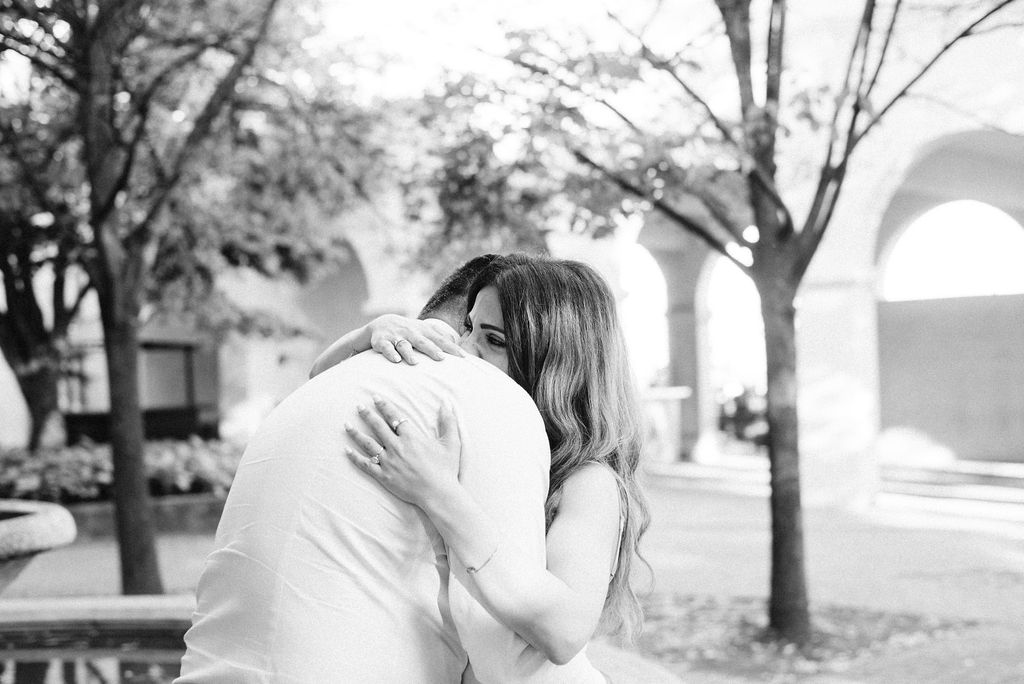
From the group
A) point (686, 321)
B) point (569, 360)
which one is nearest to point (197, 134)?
point (569, 360)

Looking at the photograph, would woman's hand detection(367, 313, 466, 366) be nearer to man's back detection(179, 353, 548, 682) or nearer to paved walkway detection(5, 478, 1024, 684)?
man's back detection(179, 353, 548, 682)

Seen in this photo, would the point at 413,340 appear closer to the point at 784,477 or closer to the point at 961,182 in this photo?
the point at 784,477

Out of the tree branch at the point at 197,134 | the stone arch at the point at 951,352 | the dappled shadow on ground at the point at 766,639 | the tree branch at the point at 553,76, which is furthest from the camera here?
the stone arch at the point at 951,352

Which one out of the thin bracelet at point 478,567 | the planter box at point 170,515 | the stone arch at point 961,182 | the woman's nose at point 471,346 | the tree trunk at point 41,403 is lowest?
the planter box at point 170,515

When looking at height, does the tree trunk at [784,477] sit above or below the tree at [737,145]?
below

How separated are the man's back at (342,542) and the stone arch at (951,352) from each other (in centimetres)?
1491

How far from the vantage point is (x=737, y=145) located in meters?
5.84

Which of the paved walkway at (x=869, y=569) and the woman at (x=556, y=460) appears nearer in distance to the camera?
the woman at (x=556, y=460)

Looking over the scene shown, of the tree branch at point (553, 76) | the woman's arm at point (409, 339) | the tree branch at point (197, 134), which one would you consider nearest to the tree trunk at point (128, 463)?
the tree branch at point (197, 134)

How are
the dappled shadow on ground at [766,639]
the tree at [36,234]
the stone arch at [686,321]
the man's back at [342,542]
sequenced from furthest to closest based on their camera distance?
the stone arch at [686,321], the tree at [36,234], the dappled shadow on ground at [766,639], the man's back at [342,542]

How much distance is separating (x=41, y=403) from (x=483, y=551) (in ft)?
36.4

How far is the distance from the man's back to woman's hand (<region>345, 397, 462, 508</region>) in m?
0.02

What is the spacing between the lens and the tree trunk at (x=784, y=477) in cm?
636

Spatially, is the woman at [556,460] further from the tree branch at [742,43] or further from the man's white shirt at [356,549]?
the tree branch at [742,43]
